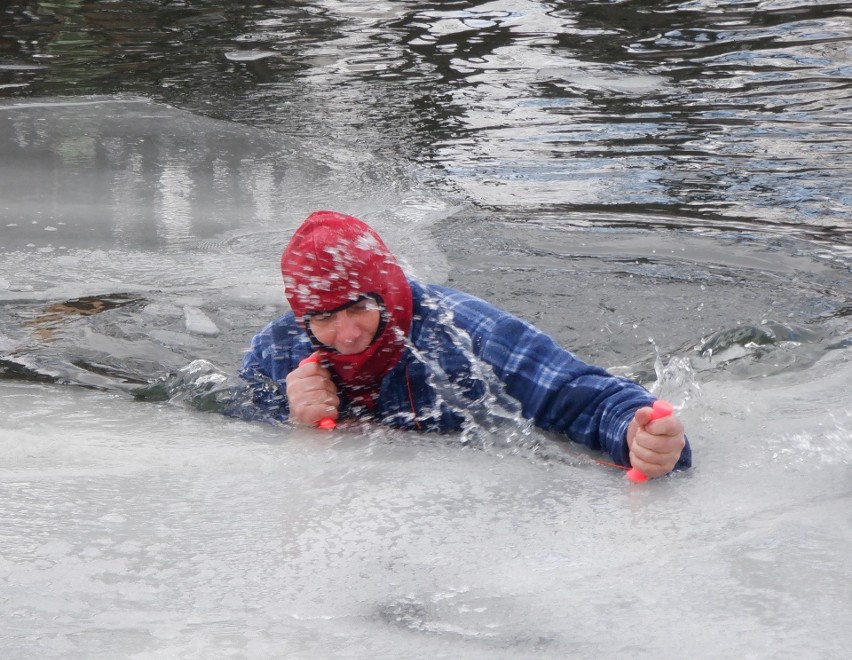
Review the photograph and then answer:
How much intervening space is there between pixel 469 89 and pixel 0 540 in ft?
19.7

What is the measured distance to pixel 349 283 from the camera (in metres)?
2.61

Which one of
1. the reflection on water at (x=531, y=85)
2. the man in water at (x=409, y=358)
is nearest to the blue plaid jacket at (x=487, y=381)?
the man in water at (x=409, y=358)

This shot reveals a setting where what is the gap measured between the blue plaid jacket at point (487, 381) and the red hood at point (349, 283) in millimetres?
55

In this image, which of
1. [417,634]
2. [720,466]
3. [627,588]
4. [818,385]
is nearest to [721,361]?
[818,385]

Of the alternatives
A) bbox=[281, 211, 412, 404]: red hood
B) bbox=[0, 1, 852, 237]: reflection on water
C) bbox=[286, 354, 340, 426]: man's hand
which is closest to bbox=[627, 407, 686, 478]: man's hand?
bbox=[281, 211, 412, 404]: red hood

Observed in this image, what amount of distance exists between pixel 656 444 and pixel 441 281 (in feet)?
7.26

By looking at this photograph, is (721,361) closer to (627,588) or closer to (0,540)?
(627,588)

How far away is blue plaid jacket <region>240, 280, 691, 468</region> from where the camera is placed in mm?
2645

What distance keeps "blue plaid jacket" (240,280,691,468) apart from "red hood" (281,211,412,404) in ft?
0.18

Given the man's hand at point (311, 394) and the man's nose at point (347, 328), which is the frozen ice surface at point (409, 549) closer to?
the man's hand at point (311, 394)

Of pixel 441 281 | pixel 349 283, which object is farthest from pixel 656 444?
pixel 441 281

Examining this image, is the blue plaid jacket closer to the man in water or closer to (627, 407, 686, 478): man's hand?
the man in water

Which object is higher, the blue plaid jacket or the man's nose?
the man's nose

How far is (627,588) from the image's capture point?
6.07ft
